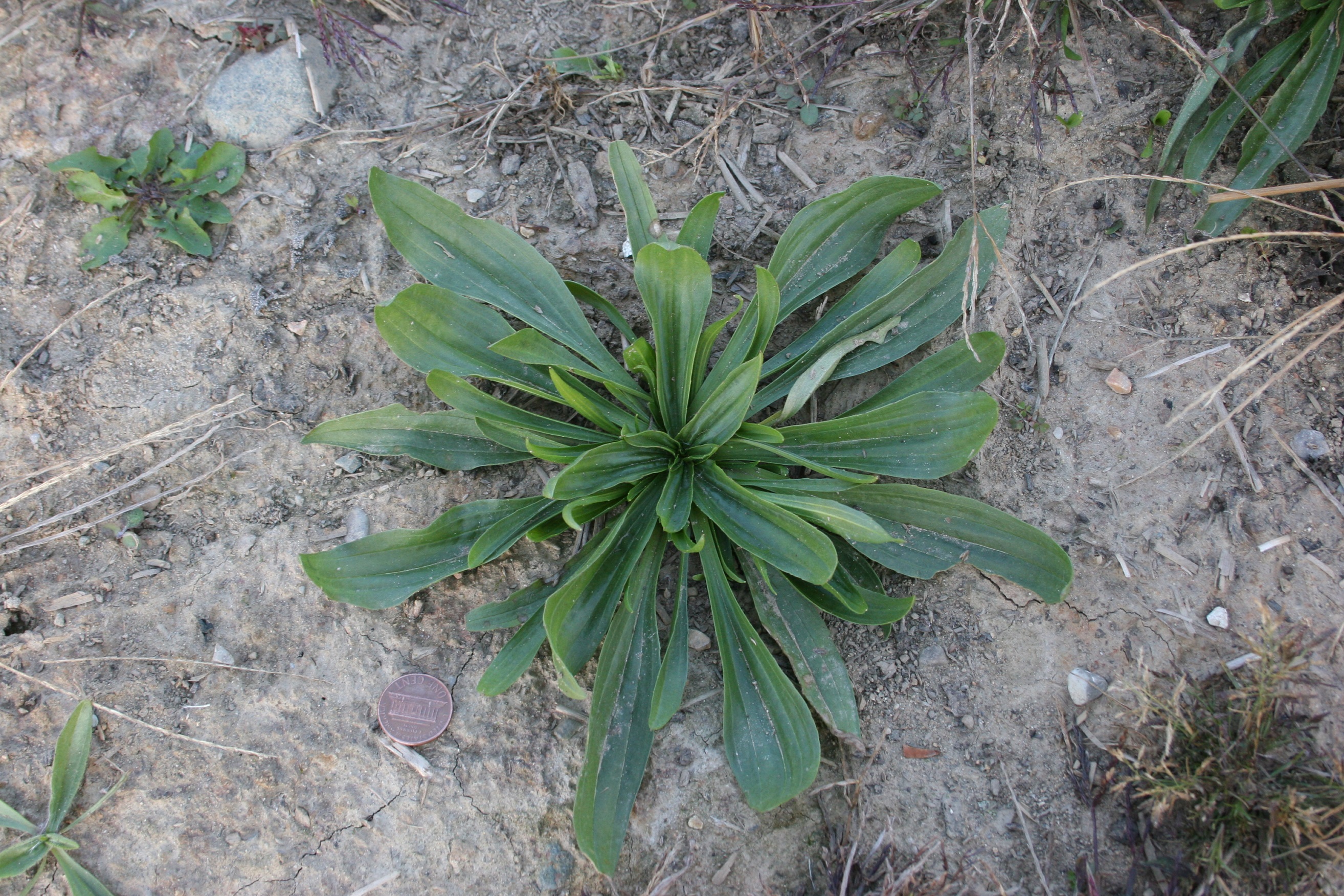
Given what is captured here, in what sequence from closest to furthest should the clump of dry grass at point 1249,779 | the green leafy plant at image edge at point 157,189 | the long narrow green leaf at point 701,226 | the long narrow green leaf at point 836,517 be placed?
the clump of dry grass at point 1249,779 < the long narrow green leaf at point 836,517 < the long narrow green leaf at point 701,226 < the green leafy plant at image edge at point 157,189

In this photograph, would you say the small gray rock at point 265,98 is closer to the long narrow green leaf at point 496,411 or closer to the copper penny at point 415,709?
the long narrow green leaf at point 496,411

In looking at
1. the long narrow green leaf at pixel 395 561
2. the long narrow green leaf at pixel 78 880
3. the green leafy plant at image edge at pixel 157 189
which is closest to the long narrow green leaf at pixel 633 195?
the long narrow green leaf at pixel 395 561

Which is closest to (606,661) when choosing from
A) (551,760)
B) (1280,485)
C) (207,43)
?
(551,760)

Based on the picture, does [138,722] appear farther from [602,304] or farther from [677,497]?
[602,304]

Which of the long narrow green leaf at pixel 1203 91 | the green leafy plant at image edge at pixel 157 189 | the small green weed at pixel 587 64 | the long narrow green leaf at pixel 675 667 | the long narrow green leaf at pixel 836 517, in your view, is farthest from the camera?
the small green weed at pixel 587 64

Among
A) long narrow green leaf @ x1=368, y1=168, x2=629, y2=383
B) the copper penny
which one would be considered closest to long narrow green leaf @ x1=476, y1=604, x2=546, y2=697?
the copper penny

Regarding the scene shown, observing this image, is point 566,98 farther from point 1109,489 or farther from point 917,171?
point 1109,489


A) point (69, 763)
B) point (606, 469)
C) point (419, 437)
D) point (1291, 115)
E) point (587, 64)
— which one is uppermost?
point (1291, 115)

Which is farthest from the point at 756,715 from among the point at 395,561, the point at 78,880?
the point at 78,880
